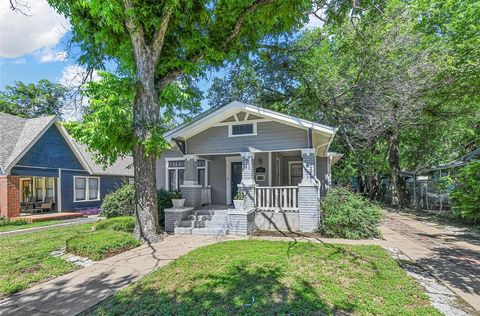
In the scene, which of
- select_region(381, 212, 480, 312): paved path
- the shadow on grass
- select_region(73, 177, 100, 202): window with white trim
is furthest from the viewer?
select_region(73, 177, 100, 202): window with white trim

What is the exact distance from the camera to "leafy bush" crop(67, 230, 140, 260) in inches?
262

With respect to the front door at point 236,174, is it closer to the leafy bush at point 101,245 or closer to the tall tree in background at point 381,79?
the tall tree in background at point 381,79

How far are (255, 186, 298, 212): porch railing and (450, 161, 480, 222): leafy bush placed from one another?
23.0ft

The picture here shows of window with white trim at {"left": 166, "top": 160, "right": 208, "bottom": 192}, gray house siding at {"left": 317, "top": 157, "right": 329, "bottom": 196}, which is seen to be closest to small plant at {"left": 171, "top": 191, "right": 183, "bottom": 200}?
window with white trim at {"left": 166, "top": 160, "right": 208, "bottom": 192}

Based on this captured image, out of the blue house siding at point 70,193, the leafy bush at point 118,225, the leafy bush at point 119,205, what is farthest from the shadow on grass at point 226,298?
the blue house siding at point 70,193

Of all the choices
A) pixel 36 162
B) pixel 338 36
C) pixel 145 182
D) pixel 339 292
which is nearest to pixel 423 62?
pixel 338 36

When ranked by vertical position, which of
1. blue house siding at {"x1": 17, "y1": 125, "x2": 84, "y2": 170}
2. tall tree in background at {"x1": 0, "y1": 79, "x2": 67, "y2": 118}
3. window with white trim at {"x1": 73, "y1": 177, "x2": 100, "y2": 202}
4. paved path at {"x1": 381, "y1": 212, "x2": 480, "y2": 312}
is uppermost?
tall tree in background at {"x1": 0, "y1": 79, "x2": 67, "y2": 118}

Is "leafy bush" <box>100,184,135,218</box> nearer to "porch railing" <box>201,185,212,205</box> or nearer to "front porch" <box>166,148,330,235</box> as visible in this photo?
"porch railing" <box>201,185,212,205</box>

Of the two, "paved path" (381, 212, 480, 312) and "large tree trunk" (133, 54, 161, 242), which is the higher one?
"large tree trunk" (133, 54, 161, 242)

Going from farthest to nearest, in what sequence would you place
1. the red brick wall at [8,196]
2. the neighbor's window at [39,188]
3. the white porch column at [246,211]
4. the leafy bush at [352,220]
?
the neighbor's window at [39,188]
the red brick wall at [8,196]
the white porch column at [246,211]
the leafy bush at [352,220]

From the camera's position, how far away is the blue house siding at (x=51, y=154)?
49.2 ft

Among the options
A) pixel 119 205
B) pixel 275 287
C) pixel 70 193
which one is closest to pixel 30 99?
pixel 70 193

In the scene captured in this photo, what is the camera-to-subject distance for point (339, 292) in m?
4.32

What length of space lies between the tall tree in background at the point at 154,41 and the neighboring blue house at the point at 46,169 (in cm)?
644
